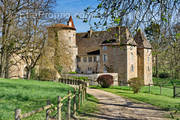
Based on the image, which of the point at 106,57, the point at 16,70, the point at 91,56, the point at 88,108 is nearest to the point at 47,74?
the point at 16,70

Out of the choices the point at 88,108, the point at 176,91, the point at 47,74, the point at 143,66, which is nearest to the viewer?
the point at 88,108

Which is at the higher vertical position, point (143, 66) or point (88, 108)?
point (143, 66)

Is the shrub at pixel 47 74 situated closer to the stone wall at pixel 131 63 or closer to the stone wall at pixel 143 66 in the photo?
the stone wall at pixel 131 63

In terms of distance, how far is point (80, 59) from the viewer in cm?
4794

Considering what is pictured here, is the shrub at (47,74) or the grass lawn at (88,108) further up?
the shrub at (47,74)

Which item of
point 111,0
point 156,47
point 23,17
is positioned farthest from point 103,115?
point 23,17

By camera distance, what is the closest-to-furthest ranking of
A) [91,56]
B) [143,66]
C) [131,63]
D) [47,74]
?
1. [47,74]
2. [131,63]
3. [143,66]
4. [91,56]

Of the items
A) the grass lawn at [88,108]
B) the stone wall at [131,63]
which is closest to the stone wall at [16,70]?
the stone wall at [131,63]

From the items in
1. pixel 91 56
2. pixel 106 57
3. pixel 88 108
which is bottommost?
pixel 88 108

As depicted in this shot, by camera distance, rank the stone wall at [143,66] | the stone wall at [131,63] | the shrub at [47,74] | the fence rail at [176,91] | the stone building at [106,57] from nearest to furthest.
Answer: the fence rail at [176,91], the shrub at [47,74], the stone building at [106,57], the stone wall at [131,63], the stone wall at [143,66]

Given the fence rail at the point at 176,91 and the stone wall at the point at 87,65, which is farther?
the stone wall at the point at 87,65

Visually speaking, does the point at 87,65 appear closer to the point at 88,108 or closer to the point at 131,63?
the point at 131,63

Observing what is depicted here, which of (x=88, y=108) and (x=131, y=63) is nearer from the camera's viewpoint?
(x=88, y=108)

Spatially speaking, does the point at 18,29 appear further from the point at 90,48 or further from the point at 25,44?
the point at 90,48
